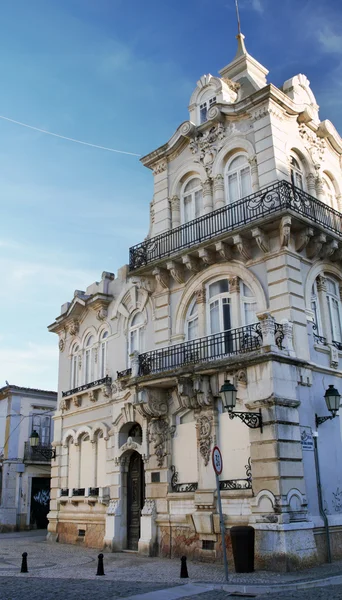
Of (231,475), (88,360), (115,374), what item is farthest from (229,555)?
(88,360)

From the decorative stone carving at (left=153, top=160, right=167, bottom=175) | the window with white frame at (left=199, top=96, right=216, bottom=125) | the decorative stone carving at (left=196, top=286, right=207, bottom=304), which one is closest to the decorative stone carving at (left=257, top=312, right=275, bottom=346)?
the decorative stone carving at (left=196, top=286, right=207, bottom=304)

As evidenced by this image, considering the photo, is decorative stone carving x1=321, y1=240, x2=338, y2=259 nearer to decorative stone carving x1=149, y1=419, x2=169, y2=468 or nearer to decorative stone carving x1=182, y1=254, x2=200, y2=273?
decorative stone carving x1=182, y1=254, x2=200, y2=273

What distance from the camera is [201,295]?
18.5 meters

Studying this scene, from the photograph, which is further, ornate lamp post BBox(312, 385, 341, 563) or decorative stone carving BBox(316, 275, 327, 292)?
decorative stone carving BBox(316, 275, 327, 292)

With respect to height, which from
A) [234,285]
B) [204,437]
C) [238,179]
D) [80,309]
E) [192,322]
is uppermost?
[238,179]

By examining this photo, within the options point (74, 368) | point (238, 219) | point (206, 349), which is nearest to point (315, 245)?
point (238, 219)

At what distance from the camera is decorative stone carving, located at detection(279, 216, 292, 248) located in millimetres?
15982

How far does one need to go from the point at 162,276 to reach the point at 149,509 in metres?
7.38

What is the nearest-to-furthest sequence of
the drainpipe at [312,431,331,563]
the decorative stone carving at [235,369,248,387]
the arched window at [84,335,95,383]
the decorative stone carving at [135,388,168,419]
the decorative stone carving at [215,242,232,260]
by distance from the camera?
the drainpipe at [312,431,331,563]
the decorative stone carving at [235,369,248,387]
the decorative stone carving at [215,242,232,260]
the decorative stone carving at [135,388,168,419]
the arched window at [84,335,95,383]

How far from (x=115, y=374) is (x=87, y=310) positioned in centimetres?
416

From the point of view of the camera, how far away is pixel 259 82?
21906 millimetres

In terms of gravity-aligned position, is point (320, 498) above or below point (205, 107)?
below

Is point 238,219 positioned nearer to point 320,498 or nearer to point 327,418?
point 327,418

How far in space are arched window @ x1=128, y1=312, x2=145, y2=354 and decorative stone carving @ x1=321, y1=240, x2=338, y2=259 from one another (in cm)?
692
